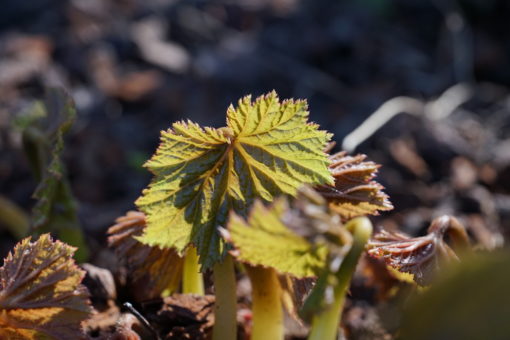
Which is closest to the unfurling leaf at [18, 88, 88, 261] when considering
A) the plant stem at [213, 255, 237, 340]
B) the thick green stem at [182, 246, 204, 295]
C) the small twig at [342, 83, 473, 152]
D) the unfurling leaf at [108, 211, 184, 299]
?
the unfurling leaf at [108, 211, 184, 299]

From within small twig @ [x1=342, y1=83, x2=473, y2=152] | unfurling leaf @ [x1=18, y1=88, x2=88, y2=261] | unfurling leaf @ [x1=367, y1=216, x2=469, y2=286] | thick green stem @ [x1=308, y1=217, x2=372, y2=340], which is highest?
small twig @ [x1=342, y1=83, x2=473, y2=152]

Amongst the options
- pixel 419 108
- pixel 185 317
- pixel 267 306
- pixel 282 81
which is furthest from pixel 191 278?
pixel 282 81

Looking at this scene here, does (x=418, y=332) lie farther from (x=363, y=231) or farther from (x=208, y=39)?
(x=208, y=39)

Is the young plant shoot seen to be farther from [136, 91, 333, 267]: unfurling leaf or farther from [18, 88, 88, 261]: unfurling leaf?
[18, 88, 88, 261]: unfurling leaf

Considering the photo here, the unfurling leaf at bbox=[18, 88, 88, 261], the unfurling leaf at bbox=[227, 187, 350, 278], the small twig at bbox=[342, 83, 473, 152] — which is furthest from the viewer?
the small twig at bbox=[342, 83, 473, 152]

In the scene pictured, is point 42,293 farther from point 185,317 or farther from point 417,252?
point 417,252

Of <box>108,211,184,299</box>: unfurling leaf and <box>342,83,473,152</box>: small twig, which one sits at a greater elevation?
<box>342,83,473,152</box>: small twig

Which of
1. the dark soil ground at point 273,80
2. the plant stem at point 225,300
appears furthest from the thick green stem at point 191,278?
the dark soil ground at point 273,80
